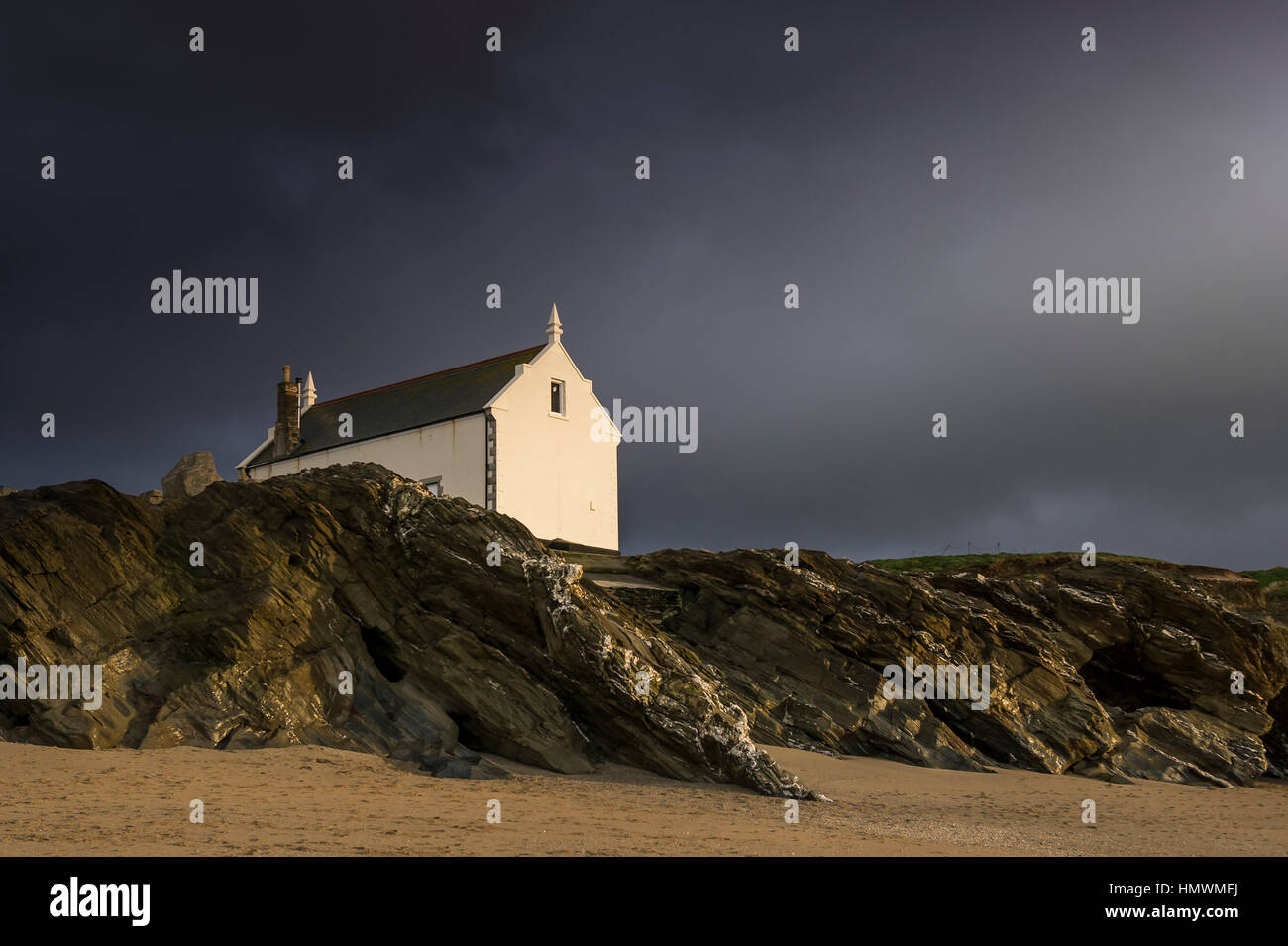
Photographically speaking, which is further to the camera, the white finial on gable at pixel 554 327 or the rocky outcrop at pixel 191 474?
the rocky outcrop at pixel 191 474

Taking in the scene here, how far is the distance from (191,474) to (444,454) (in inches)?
967

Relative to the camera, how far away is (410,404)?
43000mm

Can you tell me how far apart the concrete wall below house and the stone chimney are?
544 centimetres

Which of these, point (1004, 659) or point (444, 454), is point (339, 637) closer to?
point (1004, 659)

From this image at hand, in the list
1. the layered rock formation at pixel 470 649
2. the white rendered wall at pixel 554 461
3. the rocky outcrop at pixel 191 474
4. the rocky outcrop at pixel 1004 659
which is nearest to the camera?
the layered rock formation at pixel 470 649

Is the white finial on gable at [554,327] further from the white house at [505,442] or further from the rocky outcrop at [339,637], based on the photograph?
the rocky outcrop at [339,637]

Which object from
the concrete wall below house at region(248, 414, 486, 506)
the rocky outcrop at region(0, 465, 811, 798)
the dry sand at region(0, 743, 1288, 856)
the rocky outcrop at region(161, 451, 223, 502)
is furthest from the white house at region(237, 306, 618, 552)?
the dry sand at region(0, 743, 1288, 856)

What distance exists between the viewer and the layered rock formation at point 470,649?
1490cm

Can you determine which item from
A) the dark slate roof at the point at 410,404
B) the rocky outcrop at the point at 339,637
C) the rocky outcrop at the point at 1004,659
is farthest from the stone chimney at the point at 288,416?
the rocky outcrop at the point at 339,637

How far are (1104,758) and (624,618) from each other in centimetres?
1045

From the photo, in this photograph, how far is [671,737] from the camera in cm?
1593

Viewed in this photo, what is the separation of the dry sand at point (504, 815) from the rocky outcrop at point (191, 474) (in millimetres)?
45863
